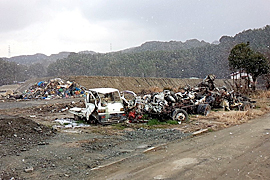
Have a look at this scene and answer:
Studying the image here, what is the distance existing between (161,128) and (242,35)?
274 feet

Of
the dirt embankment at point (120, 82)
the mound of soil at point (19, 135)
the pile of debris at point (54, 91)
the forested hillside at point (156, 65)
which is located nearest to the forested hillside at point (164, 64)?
the forested hillside at point (156, 65)

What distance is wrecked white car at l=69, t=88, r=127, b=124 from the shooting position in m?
12.1

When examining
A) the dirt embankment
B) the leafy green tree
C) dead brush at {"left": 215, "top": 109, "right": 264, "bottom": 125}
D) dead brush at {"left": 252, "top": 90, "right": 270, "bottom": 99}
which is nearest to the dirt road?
dead brush at {"left": 215, "top": 109, "right": 264, "bottom": 125}

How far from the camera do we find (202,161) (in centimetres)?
671

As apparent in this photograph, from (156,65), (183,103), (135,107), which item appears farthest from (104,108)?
(156,65)

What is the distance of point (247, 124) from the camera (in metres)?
12.5

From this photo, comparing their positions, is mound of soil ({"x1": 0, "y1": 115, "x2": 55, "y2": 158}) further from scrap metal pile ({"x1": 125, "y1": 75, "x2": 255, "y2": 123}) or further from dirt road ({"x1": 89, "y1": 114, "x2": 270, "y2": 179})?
scrap metal pile ({"x1": 125, "y1": 75, "x2": 255, "y2": 123})

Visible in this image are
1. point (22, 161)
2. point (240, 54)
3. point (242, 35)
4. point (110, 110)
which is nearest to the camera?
point (22, 161)

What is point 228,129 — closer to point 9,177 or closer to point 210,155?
point 210,155

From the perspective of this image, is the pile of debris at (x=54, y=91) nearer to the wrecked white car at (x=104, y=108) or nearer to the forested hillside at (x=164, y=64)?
the wrecked white car at (x=104, y=108)

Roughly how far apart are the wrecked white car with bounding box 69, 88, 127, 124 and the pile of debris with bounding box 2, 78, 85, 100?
19.9 meters

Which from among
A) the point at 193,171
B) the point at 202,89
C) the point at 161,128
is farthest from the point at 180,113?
the point at 193,171

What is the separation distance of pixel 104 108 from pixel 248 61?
868 inches

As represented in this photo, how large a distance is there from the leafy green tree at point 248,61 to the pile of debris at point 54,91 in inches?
772
